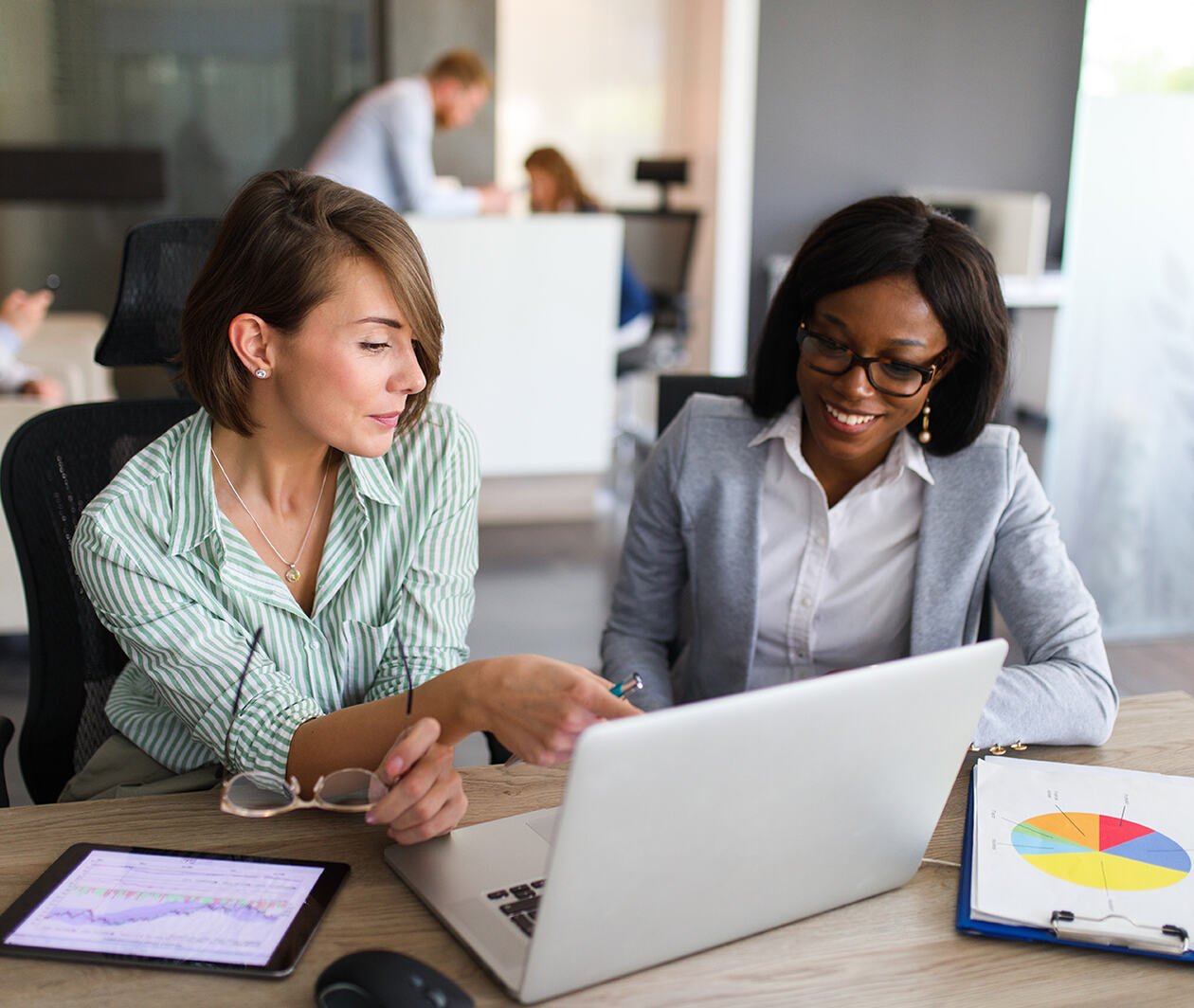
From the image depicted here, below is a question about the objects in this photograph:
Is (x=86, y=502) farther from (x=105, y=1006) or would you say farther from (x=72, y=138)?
(x=72, y=138)

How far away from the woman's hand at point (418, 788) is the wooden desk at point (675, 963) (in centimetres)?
4

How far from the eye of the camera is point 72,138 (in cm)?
536

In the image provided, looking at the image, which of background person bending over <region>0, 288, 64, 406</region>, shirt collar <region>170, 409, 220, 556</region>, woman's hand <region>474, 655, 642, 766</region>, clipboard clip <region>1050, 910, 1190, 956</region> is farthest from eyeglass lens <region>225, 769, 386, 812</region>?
background person bending over <region>0, 288, 64, 406</region>

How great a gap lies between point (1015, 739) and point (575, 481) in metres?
3.45

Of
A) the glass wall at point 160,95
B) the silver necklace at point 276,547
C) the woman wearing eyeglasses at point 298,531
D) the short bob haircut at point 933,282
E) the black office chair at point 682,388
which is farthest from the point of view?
the glass wall at point 160,95

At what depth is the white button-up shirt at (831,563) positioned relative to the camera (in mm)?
1458

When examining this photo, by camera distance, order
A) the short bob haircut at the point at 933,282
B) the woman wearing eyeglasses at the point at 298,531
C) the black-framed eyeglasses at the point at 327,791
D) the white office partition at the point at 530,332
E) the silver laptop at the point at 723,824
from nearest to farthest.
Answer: the silver laptop at the point at 723,824 → the black-framed eyeglasses at the point at 327,791 → the woman wearing eyeglasses at the point at 298,531 → the short bob haircut at the point at 933,282 → the white office partition at the point at 530,332

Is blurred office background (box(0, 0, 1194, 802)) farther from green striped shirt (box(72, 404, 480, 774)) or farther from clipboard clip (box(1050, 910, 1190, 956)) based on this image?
clipboard clip (box(1050, 910, 1190, 956))

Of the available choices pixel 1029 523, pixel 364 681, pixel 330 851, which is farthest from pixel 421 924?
pixel 1029 523

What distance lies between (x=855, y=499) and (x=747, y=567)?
16 cm

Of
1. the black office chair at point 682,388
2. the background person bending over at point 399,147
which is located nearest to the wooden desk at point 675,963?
the black office chair at point 682,388

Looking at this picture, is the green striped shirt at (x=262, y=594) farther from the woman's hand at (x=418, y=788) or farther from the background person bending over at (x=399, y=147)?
the background person bending over at (x=399, y=147)

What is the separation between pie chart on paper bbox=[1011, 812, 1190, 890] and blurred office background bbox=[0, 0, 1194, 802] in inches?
85.0

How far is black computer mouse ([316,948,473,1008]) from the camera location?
2.36 ft
